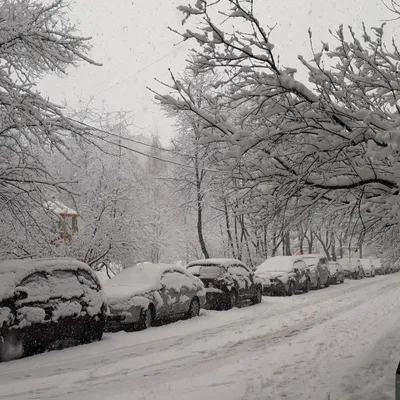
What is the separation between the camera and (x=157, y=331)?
452 inches

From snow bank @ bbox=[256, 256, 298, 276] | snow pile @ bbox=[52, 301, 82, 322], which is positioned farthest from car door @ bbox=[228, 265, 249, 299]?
snow pile @ bbox=[52, 301, 82, 322]

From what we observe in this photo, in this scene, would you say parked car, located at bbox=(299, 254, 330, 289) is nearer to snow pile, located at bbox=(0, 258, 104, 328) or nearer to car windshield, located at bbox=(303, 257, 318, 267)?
car windshield, located at bbox=(303, 257, 318, 267)

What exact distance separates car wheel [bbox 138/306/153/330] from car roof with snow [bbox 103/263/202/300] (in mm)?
441

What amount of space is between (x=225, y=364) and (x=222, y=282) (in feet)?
27.1

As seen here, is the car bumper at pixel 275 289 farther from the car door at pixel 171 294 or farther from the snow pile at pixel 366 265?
the snow pile at pixel 366 265

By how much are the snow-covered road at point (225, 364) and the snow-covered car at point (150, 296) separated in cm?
38

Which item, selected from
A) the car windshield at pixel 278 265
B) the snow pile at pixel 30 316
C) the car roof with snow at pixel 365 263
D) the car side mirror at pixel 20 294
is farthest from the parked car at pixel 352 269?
the car side mirror at pixel 20 294

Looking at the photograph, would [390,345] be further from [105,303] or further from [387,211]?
[105,303]

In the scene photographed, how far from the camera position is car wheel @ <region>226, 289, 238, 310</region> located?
1620 centimetres

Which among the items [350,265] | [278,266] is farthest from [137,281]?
[350,265]

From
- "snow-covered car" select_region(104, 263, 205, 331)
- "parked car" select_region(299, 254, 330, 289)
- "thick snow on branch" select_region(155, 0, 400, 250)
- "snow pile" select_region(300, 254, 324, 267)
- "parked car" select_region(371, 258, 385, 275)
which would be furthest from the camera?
"parked car" select_region(371, 258, 385, 275)

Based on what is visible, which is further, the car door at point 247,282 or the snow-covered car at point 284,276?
the snow-covered car at point 284,276

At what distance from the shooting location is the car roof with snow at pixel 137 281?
11.5 meters

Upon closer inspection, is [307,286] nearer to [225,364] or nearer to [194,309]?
[194,309]
